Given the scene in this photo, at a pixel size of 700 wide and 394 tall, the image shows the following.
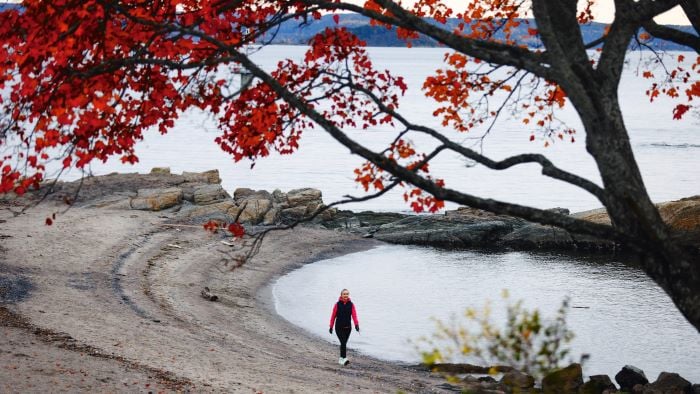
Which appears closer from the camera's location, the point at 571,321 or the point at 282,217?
the point at 571,321

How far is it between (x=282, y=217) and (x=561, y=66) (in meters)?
38.2

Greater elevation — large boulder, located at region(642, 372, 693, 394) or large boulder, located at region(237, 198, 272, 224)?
large boulder, located at region(237, 198, 272, 224)

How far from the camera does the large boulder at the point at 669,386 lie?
2131cm

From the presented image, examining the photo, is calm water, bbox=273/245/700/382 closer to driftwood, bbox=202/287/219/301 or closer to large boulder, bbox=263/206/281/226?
driftwood, bbox=202/287/219/301

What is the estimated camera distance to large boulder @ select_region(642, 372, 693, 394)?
69.9 ft

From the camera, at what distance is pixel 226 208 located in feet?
145

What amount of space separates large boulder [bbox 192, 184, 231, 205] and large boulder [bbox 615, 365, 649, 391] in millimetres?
26939

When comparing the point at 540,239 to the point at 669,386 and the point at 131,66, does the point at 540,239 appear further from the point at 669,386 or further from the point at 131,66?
the point at 131,66

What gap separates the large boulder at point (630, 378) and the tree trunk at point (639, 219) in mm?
14674

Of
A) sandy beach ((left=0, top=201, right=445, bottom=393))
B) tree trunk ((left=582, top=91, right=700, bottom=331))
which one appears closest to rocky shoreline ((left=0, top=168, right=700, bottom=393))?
sandy beach ((left=0, top=201, right=445, bottom=393))

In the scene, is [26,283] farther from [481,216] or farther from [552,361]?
[481,216]

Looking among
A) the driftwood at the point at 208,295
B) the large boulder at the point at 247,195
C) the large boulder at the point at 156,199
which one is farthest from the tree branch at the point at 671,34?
the large boulder at the point at 247,195

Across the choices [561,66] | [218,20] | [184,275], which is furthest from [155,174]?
[561,66]

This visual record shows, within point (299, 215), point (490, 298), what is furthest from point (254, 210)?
point (490, 298)
